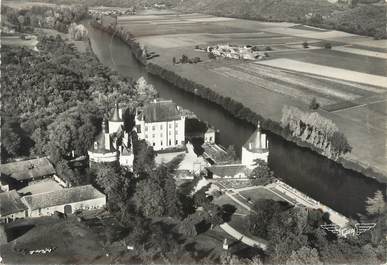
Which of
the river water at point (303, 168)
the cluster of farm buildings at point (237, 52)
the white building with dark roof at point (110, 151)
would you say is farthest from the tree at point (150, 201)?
the cluster of farm buildings at point (237, 52)

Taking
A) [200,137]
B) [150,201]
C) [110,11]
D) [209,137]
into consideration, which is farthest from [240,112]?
[110,11]

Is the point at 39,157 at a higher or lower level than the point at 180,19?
lower

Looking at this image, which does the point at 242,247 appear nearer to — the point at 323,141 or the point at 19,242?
the point at 19,242

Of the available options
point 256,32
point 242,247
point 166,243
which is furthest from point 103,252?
point 256,32

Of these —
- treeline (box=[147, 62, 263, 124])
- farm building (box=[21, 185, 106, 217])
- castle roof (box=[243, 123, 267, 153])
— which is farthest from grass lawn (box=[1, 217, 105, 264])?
treeline (box=[147, 62, 263, 124])

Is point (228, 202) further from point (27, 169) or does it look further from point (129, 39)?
point (129, 39)

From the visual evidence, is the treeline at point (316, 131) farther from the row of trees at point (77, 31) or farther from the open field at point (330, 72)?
the row of trees at point (77, 31)

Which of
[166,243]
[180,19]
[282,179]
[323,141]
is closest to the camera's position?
[166,243]
